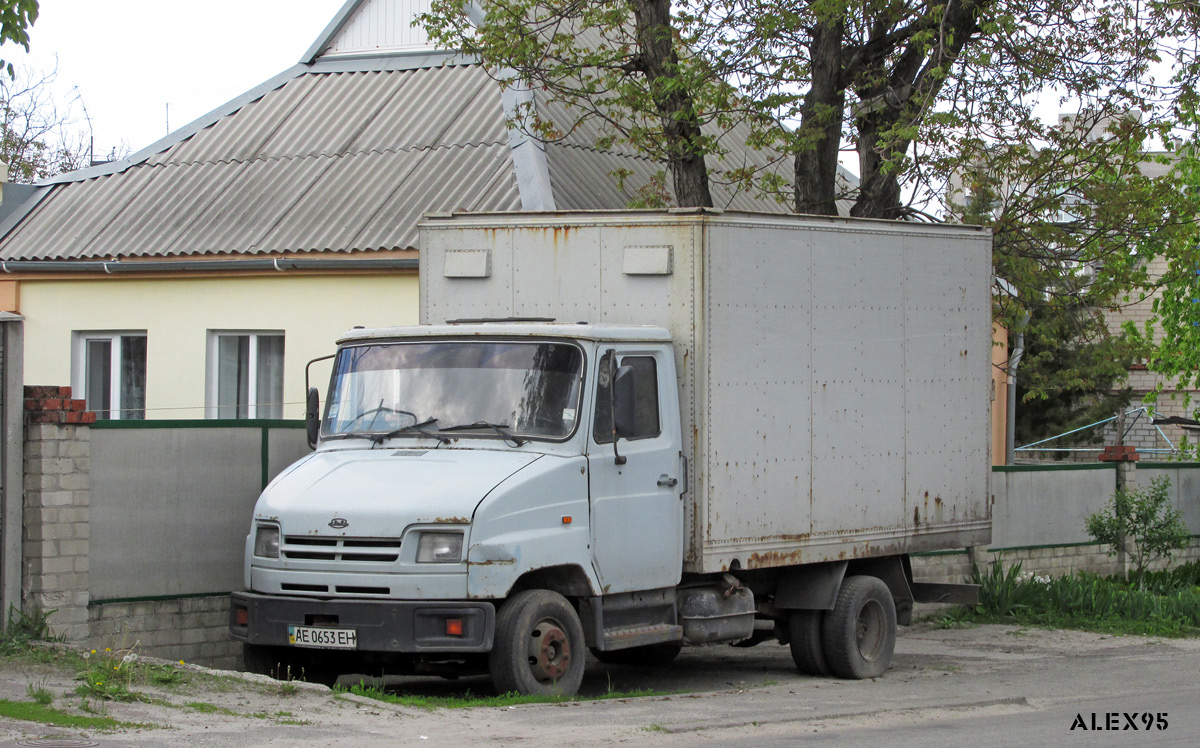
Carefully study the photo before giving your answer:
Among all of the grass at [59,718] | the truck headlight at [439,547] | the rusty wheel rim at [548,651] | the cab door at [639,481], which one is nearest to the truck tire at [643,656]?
the cab door at [639,481]

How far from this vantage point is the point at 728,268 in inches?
411

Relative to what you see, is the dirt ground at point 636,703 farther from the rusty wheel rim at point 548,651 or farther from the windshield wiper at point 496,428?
the windshield wiper at point 496,428

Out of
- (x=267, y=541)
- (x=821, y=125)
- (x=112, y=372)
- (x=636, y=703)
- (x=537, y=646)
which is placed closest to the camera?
(x=537, y=646)

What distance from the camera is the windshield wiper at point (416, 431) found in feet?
31.8

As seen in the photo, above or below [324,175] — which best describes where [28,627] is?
below

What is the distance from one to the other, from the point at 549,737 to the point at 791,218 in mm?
4664

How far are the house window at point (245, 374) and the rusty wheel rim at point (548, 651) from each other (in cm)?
888

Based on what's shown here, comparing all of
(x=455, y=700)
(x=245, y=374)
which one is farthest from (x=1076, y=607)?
(x=245, y=374)

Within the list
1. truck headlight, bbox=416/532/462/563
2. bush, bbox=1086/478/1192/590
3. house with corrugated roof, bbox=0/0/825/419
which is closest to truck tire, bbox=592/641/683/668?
truck headlight, bbox=416/532/462/563

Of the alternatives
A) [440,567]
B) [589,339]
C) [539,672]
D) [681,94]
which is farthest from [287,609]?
[681,94]

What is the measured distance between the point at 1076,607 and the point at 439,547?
9056mm

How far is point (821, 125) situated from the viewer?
50.4 ft

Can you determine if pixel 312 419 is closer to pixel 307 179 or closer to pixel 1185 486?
pixel 307 179

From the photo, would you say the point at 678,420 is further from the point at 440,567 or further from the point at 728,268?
the point at 440,567
